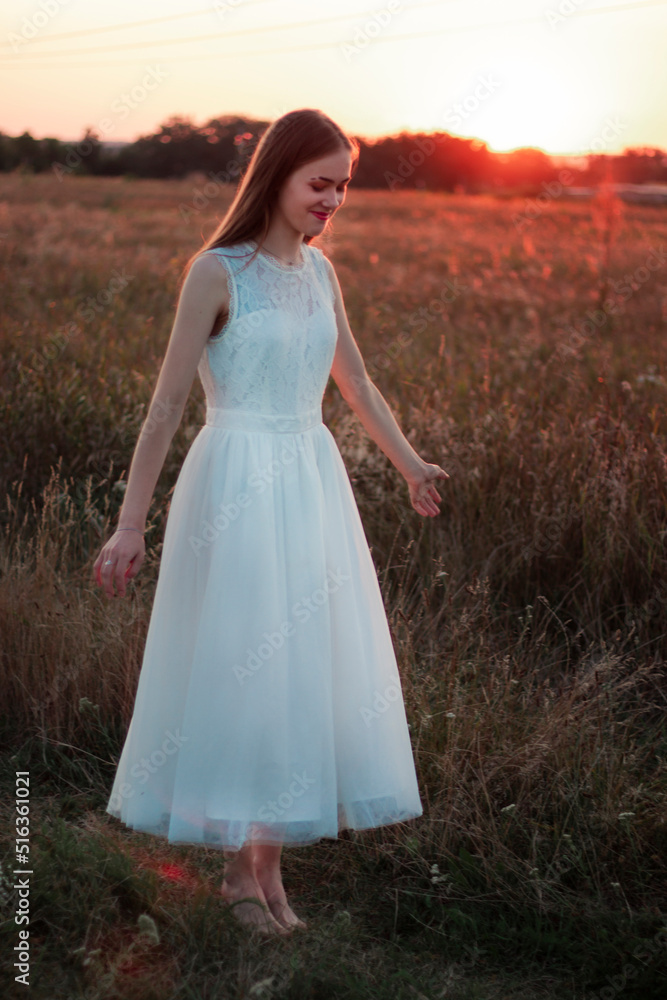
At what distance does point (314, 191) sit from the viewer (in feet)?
6.54

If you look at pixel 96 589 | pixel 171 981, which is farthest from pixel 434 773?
pixel 96 589

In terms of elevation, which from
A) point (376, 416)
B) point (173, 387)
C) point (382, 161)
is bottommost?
point (376, 416)

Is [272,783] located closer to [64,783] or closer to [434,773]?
[434,773]

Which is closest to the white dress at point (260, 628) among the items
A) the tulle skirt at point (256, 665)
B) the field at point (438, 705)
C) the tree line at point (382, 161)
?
the tulle skirt at point (256, 665)

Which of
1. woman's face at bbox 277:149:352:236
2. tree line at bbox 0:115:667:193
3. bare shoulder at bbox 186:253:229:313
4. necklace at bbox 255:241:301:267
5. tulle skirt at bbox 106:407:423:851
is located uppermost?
tree line at bbox 0:115:667:193

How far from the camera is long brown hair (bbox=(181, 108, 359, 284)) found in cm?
198

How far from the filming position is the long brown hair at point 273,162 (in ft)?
6.48

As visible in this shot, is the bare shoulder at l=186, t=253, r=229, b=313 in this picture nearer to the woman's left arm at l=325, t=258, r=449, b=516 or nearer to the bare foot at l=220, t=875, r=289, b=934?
the woman's left arm at l=325, t=258, r=449, b=516

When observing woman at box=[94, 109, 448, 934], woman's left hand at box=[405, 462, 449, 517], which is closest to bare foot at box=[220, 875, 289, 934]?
woman at box=[94, 109, 448, 934]

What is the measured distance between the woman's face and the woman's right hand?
0.81 metres

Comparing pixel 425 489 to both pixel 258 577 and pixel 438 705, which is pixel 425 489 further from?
pixel 438 705

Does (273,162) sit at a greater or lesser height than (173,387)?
greater

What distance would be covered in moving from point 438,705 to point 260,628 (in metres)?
0.99

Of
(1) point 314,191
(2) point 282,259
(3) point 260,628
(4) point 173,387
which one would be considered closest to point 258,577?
(3) point 260,628
